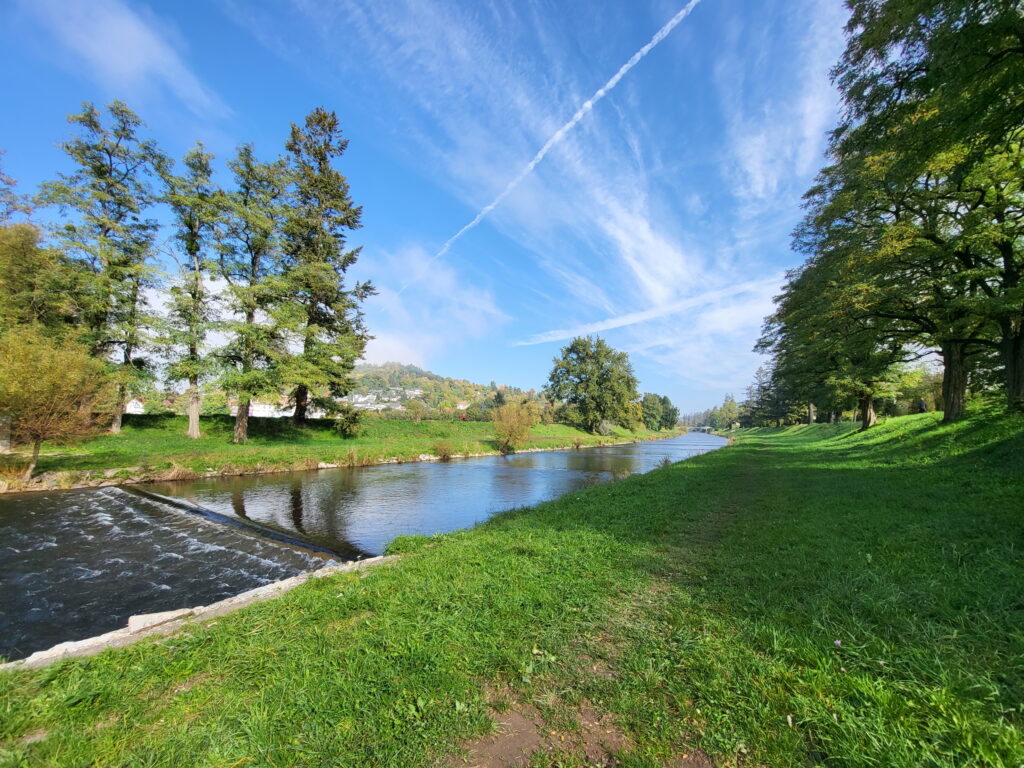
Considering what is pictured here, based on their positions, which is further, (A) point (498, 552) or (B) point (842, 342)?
(B) point (842, 342)

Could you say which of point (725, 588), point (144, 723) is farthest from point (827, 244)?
point (144, 723)

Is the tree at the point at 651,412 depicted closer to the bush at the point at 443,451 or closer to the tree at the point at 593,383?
the tree at the point at 593,383

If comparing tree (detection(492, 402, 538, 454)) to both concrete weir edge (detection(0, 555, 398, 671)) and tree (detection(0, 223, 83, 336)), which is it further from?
concrete weir edge (detection(0, 555, 398, 671))

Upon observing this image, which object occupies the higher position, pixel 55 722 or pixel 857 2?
pixel 857 2

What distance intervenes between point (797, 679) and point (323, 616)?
417 cm

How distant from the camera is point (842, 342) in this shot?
1529 cm

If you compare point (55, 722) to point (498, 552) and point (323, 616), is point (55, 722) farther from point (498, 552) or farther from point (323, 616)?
point (498, 552)

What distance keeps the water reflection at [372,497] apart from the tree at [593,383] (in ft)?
110

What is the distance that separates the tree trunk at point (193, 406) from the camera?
885 inches

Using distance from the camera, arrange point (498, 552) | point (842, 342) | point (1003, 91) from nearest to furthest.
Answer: point (498, 552), point (1003, 91), point (842, 342)

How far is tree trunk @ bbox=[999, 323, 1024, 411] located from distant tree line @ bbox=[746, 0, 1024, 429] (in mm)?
44

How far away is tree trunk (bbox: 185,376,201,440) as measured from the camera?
22.5m

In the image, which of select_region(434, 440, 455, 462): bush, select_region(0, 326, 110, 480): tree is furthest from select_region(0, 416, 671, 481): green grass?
select_region(0, 326, 110, 480): tree

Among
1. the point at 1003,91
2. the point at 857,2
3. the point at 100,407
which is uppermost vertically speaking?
the point at 857,2
